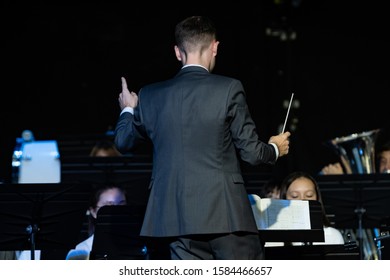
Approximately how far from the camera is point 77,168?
7426 millimetres

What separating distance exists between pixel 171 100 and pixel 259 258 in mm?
909

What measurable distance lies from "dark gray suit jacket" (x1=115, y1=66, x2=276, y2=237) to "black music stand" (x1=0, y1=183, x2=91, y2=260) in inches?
57.0

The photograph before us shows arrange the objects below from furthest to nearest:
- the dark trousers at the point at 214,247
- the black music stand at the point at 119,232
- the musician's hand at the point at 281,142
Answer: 1. the black music stand at the point at 119,232
2. the musician's hand at the point at 281,142
3. the dark trousers at the point at 214,247

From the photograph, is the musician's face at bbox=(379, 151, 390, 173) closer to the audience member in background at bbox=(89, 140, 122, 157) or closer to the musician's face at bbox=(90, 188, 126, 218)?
the audience member in background at bbox=(89, 140, 122, 157)

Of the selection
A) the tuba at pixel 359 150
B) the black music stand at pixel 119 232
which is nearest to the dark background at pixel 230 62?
the tuba at pixel 359 150

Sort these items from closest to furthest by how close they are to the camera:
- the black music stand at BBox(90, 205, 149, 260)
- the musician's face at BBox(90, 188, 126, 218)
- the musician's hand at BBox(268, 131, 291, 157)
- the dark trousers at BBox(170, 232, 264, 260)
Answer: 1. the dark trousers at BBox(170, 232, 264, 260)
2. the musician's hand at BBox(268, 131, 291, 157)
3. the black music stand at BBox(90, 205, 149, 260)
4. the musician's face at BBox(90, 188, 126, 218)

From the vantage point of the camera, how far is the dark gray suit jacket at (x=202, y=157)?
14.2 ft

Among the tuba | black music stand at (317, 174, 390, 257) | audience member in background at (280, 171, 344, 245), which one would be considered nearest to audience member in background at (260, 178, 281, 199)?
audience member in background at (280, 171, 344, 245)

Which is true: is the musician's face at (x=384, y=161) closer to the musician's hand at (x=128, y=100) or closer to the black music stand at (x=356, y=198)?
the black music stand at (x=356, y=198)

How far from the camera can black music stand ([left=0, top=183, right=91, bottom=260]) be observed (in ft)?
18.7

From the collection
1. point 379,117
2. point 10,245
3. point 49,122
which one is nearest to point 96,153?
point 49,122

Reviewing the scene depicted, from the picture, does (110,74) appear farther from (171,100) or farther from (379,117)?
(171,100)

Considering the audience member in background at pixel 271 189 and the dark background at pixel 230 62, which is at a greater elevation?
the dark background at pixel 230 62

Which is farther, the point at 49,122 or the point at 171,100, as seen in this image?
the point at 49,122
